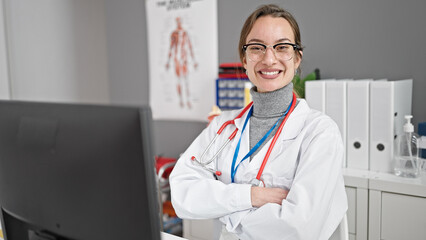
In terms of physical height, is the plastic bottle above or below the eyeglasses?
below

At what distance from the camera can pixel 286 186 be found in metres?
1.29

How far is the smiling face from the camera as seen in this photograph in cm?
134

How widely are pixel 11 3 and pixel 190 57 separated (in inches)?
57.5

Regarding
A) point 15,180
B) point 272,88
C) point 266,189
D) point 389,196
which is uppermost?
point 272,88

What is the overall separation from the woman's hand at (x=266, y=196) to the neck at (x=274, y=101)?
0.94 ft

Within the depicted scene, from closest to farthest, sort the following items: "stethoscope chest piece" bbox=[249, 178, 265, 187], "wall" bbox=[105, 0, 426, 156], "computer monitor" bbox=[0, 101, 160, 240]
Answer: "computer monitor" bbox=[0, 101, 160, 240]
"stethoscope chest piece" bbox=[249, 178, 265, 187]
"wall" bbox=[105, 0, 426, 156]

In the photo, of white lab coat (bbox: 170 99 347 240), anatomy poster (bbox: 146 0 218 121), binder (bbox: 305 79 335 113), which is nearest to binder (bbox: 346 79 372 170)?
binder (bbox: 305 79 335 113)

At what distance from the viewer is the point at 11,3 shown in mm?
2994

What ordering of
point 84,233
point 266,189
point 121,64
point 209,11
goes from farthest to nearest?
point 121,64, point 209,11, point 266,189, point 84,233

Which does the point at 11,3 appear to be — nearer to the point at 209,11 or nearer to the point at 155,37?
the point at 155,37

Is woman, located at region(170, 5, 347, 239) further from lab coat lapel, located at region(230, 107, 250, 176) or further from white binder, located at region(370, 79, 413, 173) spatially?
white binder, located at region(370, 79, 413, 173)

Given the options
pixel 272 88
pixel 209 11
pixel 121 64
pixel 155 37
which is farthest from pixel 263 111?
pixel 121 64

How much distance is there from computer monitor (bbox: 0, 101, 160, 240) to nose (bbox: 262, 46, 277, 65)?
31.3 inches

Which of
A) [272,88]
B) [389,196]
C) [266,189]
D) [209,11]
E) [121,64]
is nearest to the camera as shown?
[266,189]
